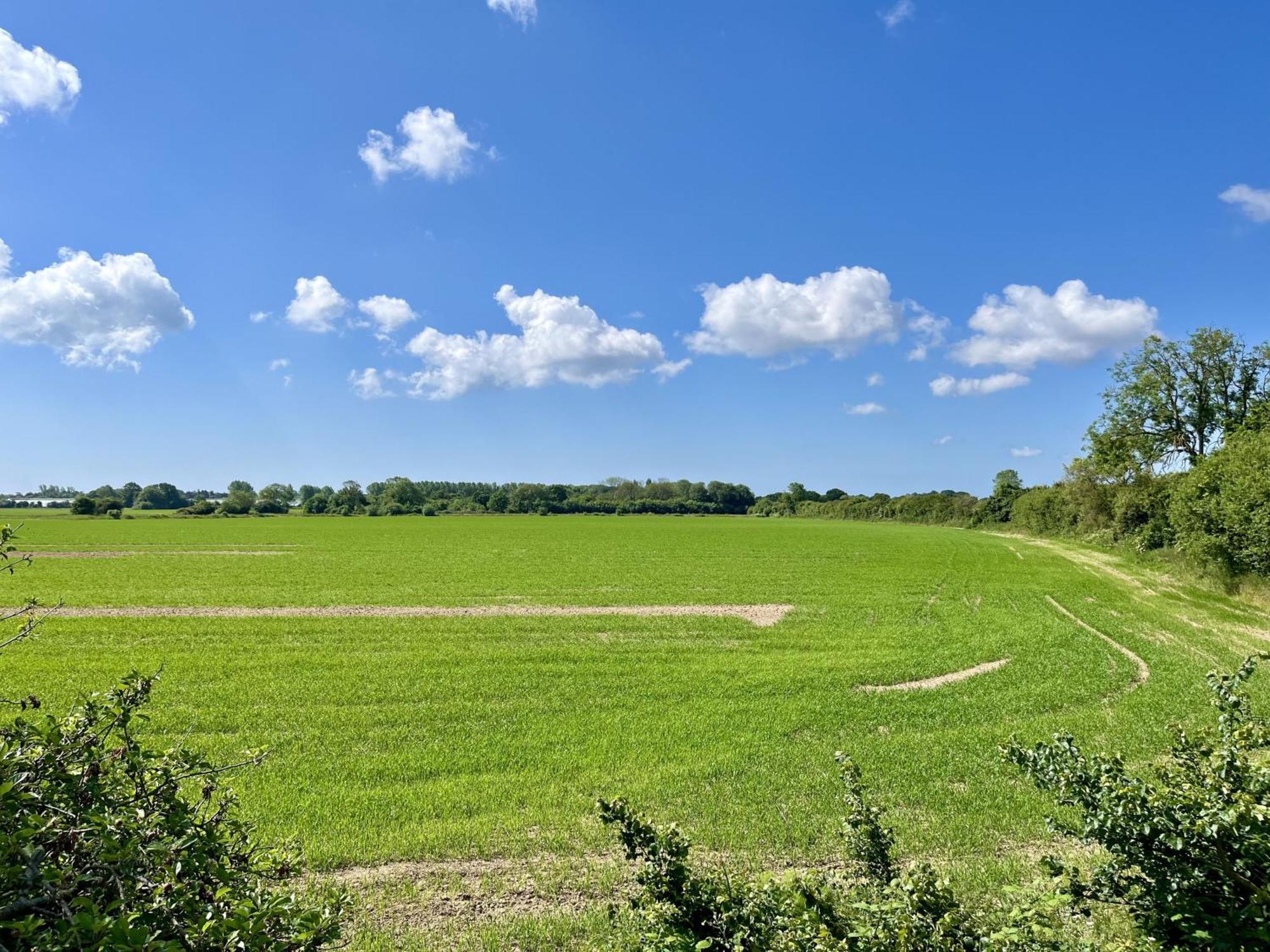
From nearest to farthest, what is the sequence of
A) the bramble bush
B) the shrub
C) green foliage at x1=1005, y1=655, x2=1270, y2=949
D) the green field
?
the bramble bush
green foliage at x1=1005, y1=655, x2=1270, y2=949
the green field
the shrub

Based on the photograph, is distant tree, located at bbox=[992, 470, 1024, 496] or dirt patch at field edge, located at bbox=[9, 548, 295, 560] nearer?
dirt patch at field edge, located at bbox=[9, 548, 295, 560]

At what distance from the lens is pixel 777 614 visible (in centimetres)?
2088

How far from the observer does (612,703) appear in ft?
37.3

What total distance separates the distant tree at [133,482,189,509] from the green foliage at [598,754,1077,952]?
192683 mm

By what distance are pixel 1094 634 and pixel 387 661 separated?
63.6 ft

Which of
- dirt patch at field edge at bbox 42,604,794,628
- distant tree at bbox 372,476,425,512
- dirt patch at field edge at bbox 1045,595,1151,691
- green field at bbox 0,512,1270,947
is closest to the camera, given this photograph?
green field at bbox 0,512,1270,947

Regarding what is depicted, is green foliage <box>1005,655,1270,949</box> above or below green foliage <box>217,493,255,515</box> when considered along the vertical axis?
above

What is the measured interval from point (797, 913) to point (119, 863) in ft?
9.20

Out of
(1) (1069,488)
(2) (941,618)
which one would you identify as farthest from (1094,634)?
(1) (1069,488)

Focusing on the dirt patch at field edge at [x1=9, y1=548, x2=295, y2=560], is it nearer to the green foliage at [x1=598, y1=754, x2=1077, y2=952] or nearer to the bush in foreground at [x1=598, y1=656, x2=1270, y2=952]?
the green foliage at [x1=598, y1=754, x2=1077, y2=952]

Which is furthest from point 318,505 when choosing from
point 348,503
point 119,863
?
point 119,863

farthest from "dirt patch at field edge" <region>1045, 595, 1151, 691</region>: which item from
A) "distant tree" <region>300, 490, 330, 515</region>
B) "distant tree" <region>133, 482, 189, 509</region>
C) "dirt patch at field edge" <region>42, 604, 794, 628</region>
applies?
"distant tree" <region>133, 482, 189, 509</region>

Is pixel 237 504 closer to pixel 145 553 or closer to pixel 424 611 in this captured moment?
pixel 145 553

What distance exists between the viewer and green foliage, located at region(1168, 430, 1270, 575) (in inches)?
813
